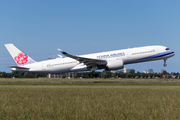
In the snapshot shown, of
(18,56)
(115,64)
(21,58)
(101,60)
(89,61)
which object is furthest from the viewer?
(18,56)

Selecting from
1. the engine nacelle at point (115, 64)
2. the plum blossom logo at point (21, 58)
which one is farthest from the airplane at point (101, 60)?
the plum blossom logo at point (21, 58)

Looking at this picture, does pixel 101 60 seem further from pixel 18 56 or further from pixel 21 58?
pixel 18 56

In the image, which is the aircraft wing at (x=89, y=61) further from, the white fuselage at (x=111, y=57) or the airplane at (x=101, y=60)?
the white fuselage at (x=111, y=57)

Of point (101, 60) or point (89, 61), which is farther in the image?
point (89, 61)

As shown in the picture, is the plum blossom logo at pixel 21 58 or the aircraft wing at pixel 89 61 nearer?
the aircraft wing at pixel 89 61

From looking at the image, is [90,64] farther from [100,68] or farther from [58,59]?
[58,59]

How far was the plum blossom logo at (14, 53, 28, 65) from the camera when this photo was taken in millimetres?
47844

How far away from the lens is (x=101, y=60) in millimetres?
40906

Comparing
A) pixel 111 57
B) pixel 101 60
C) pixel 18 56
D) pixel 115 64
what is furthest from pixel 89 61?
pixel 18 56

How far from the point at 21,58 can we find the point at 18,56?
920 mm

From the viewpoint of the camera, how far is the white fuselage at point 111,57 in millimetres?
40644

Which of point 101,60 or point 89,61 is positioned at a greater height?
point 101,60

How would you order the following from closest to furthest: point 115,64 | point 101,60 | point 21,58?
point 115,64 → point 101,60 → point 21,58

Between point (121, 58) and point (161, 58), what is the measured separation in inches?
320
